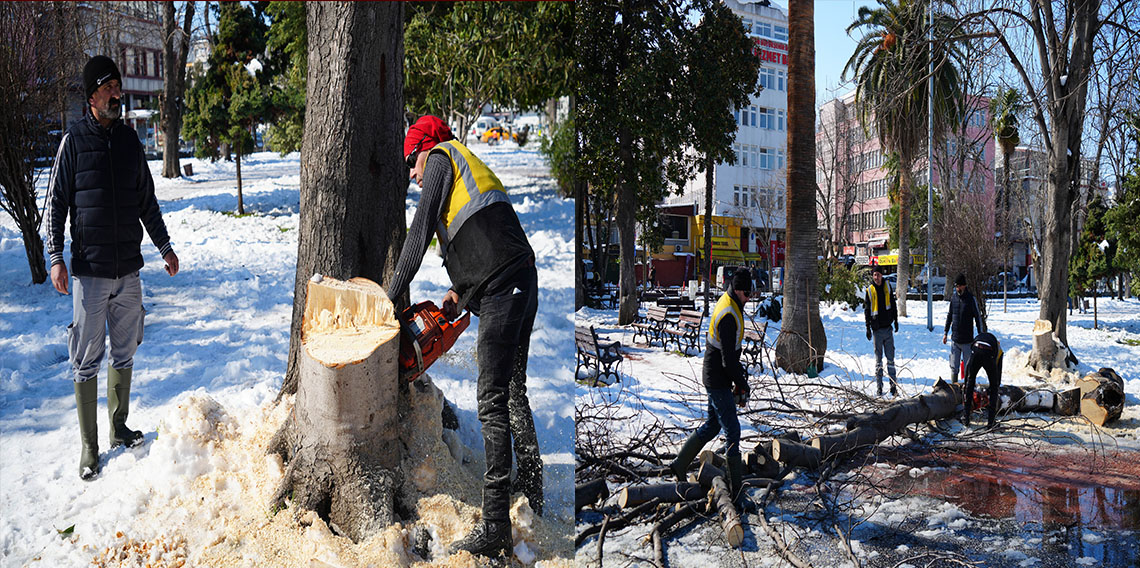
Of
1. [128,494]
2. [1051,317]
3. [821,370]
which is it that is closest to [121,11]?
[128,494]

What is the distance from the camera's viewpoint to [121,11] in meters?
3.69

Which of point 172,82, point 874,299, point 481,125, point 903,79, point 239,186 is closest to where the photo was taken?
point 874,299

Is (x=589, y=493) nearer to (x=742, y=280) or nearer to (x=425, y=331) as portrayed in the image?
(x=425, y=331)

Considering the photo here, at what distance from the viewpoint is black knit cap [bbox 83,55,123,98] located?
10.9ft

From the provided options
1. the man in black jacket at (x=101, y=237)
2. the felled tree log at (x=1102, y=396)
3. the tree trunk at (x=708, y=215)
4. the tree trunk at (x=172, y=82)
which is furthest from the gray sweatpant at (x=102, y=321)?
the felled tree log at (x=1102, y=396)

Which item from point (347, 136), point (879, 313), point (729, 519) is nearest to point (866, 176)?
point (879, 313)

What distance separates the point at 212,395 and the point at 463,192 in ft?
5.54

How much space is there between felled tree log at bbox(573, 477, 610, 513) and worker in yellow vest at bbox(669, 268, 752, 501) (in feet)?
1.18

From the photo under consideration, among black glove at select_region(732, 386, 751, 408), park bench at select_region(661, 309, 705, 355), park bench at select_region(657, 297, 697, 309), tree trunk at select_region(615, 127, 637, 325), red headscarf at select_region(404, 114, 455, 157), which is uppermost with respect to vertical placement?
red headscarf at select_region(404, 114, 455, 157)

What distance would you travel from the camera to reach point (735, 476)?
11.2 feet

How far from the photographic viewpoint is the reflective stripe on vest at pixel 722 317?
10.3 feet

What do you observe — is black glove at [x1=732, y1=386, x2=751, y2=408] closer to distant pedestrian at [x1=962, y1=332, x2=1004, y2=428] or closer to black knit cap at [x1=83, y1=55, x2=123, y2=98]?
distant pedestrian at [x1=962, y1=332, x2=1004, y2=428]

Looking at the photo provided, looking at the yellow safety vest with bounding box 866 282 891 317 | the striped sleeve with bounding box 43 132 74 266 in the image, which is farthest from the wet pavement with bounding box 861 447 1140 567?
the striped sleeve with bounding box 43 132 74 266

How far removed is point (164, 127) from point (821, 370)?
3.34 meters
